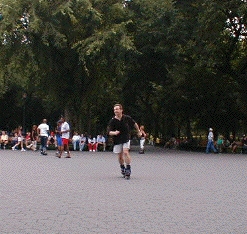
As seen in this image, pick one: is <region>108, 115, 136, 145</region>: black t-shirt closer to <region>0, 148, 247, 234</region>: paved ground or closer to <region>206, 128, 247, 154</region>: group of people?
<region>0, 148, 247, 234</region>: paved ground

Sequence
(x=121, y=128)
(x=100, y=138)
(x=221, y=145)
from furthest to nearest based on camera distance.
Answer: (x=221, y=145), (x=100, y=138), (x=121, y=128)

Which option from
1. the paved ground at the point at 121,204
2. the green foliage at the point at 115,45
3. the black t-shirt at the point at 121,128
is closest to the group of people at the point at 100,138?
the black t-shirt at the point at 121,128

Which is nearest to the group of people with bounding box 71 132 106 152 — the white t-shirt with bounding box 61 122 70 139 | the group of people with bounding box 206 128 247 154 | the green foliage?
the green foliage

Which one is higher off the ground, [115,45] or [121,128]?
[115,45]

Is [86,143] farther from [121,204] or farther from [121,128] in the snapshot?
[121,204]

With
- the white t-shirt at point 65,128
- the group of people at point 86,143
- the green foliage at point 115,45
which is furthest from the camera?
the group of people at point 86,143

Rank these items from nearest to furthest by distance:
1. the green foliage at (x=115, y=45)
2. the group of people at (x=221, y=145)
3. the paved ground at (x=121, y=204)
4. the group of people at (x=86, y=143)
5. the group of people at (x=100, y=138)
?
the paved ground at (x=121, y=204) < the group of people at (x=100, y=138) < the green foliage at (x=115, y=45) < the group of people at (x=221, y=145) < the group of people at (x=86, y=143)

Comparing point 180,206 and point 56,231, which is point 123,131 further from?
point 56,231

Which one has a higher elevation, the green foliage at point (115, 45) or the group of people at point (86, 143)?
the green foliage at point (115, 45)

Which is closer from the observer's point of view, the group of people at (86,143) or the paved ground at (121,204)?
the paved ground at (121,204)

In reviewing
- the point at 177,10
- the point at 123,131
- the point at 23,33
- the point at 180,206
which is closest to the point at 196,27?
the point at 177,10

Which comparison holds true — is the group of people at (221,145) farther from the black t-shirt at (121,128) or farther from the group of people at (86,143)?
the black t-shirt at (121,128)

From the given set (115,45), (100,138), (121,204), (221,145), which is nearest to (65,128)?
(115,45)

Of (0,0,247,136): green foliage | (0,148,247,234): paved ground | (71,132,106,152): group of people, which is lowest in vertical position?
(0,148,247,234): paved ground
